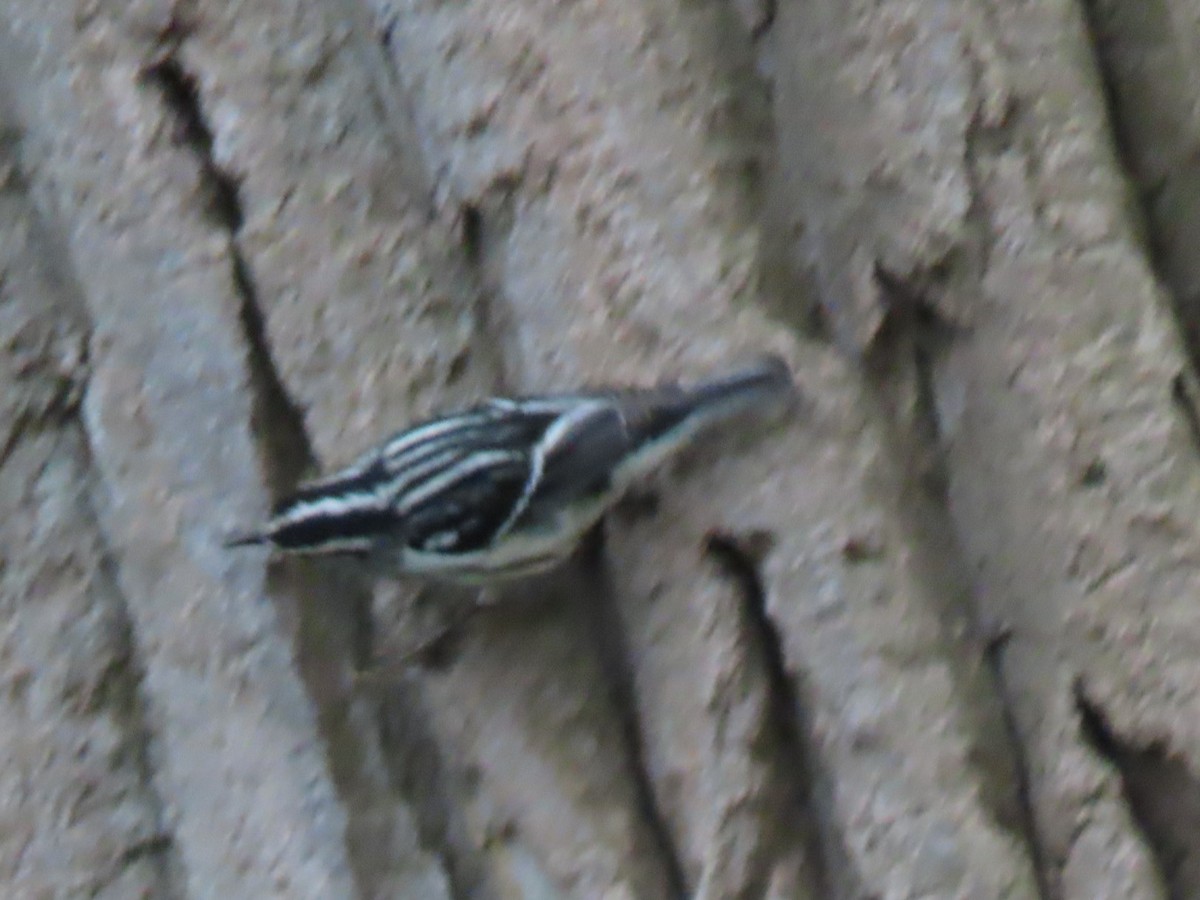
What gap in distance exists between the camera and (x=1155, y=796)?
3.28 feet

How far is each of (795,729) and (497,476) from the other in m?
0.28

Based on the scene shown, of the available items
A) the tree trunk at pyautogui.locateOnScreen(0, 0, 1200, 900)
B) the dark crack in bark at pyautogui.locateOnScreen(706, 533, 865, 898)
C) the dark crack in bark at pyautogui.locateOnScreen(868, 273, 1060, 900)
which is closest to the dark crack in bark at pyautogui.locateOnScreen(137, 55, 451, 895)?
the tree trunk at pyautogui.locateOnScreen(0, 0, 1200, 900)

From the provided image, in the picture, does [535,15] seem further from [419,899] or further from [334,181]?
[419,899]

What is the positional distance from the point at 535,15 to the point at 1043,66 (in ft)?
1.20

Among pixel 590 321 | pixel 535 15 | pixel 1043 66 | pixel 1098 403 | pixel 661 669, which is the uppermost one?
pixel 535 15

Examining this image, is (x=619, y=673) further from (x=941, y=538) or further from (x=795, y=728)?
(x=941, y=538)

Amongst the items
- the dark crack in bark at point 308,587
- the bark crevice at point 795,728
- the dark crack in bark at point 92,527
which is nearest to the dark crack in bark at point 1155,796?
the bark crevice at point 795,728

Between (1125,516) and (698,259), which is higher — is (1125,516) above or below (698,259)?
below

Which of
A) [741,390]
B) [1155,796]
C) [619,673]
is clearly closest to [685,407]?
[741,390]

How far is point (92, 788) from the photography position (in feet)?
3.53

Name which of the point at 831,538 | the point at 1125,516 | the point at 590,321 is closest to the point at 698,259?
the point at 590,321

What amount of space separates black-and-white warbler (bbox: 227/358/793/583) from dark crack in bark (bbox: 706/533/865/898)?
0.31 feet

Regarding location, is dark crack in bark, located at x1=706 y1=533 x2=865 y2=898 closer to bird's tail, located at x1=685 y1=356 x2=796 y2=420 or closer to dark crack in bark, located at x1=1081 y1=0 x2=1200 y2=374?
bird's tail, located at x1=685 y1=356 x2=796 y2=420

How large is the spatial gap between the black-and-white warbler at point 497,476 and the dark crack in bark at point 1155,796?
0.32 metres
